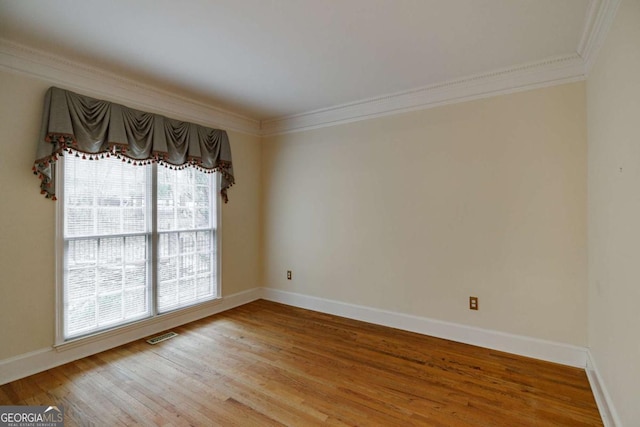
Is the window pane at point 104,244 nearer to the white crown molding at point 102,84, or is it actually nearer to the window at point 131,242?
the window at point 131,242

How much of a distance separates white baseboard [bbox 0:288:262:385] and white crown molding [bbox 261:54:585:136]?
9.09ft

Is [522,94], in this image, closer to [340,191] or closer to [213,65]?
[340,191]

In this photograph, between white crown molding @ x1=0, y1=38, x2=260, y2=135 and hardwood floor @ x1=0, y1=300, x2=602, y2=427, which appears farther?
white crown molding @ x1=0, y1=38, x2=260, y2=135

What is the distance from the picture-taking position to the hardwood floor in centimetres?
189

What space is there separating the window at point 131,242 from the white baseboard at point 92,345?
0.28 feet

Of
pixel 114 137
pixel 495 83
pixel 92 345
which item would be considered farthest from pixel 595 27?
pixel 92 345

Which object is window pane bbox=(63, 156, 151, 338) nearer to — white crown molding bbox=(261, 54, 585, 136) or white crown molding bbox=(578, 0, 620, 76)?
white crown molding bbox=(261, 54, 585, 136)

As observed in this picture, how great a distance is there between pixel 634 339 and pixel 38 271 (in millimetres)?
4062

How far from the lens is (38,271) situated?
243 cm

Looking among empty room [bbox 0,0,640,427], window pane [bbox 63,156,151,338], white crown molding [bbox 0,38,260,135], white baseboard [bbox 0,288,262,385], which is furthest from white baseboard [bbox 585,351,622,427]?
white crown molding [bbox 0,38,260,135]

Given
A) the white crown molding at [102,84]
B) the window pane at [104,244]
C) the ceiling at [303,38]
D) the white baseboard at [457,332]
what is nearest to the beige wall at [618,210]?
the white baseboard at [457,332]

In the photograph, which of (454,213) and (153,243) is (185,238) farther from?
(454,213)

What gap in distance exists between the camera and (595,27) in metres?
1.97

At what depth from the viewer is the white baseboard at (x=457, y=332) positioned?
2.52 m
